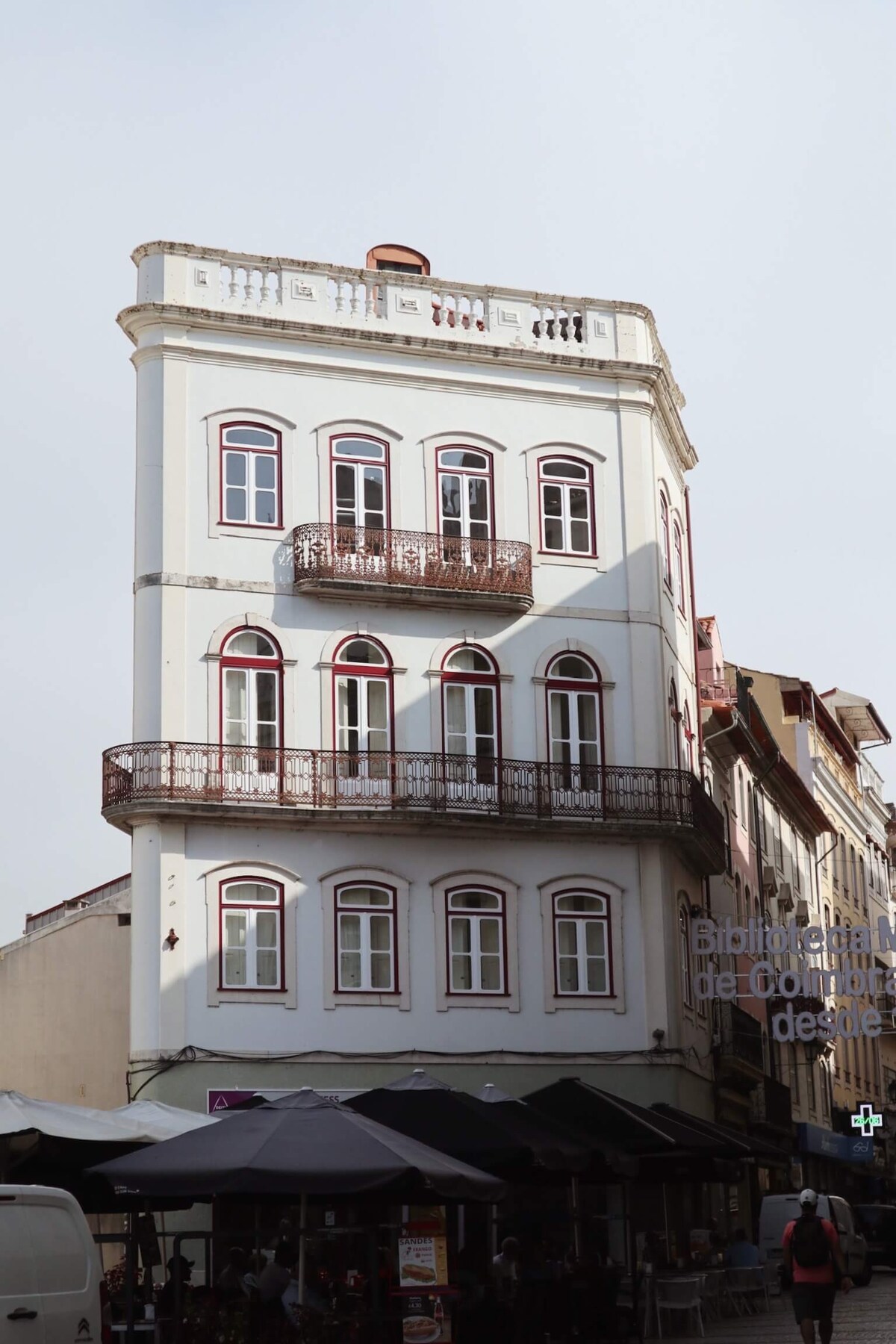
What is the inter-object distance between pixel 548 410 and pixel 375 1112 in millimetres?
16558

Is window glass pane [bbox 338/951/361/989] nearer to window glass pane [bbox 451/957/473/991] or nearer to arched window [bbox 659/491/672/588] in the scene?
window glass pane [bbox 451/957/473/991]

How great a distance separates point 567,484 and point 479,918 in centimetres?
792

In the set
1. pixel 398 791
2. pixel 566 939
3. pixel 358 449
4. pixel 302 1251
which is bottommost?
pixel 302 1251

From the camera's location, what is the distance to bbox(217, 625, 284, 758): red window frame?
31.9m

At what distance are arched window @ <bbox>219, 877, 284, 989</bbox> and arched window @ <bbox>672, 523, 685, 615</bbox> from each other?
35.4 feet

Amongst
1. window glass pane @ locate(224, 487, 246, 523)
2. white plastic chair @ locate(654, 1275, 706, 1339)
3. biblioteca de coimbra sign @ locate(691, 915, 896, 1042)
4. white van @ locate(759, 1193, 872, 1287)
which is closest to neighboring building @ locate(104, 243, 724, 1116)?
window glass pane @ locate(224, 487, 246, 523)

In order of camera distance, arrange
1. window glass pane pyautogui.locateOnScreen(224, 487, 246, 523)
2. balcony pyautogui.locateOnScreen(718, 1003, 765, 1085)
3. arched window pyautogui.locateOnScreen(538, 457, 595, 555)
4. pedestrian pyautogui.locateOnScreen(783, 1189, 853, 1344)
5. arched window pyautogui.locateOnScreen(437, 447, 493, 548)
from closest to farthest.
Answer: pedestrian pyautogui.locateOnScreen(783, 1189, 853, 1344) → window glass pane pyautogui.locateOnScreen(224, 487, 246, 523) → arched window pyautogui.locateOnScreen(437, 447, 493, 548) → arched window pyautogui.locateOnScreen(538, 457, 595, 555) → balcony pyautogui.locateOnScreen(718, 1003, 765, 1085)

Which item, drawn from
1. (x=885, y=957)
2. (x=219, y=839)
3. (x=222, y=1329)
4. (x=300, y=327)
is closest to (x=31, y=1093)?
(x=219, y=839)

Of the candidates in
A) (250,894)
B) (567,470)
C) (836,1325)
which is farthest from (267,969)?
(567,470)

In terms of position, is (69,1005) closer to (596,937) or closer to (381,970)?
(381,970)

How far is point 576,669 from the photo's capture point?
34344mm

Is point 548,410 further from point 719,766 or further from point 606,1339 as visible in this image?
point 606,1339

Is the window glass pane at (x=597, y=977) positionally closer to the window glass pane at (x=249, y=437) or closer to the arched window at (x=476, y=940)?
the arched window at (x=476, y=940)

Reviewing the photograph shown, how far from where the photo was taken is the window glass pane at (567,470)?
115 feet
